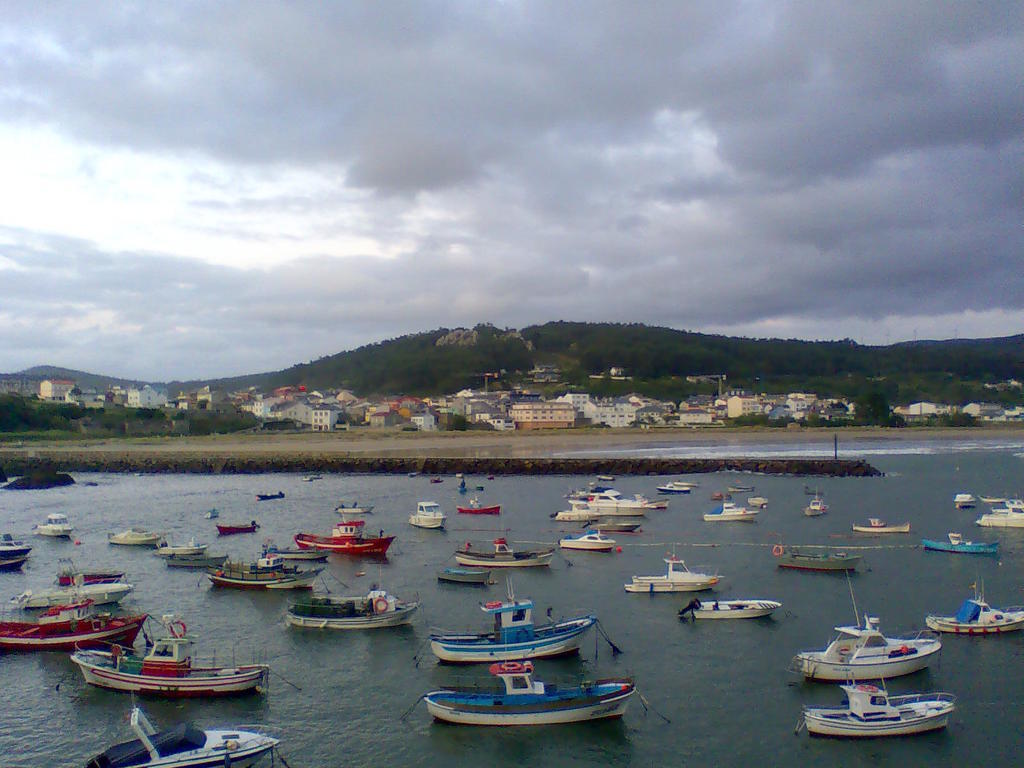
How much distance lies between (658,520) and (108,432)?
2504 inches

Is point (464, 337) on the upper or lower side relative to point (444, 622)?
upper

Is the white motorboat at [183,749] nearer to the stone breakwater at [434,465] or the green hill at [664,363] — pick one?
the stone breakwater at [434,465]

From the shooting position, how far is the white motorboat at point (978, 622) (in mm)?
16391

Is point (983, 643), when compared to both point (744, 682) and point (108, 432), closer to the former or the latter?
point (744, 682)

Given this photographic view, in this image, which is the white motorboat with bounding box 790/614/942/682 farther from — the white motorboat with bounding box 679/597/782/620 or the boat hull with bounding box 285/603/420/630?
the boat hull with bounding box 285/603/420/630

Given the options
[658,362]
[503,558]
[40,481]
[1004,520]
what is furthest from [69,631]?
[658,362]

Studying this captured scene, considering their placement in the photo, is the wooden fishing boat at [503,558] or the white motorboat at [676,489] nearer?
the wooden fishing boat at [503,558]

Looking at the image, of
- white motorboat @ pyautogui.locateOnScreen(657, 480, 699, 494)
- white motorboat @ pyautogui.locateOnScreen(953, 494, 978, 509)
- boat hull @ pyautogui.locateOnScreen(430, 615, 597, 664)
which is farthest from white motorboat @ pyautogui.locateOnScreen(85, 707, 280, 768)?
white motorboat @ pyautogui.locateOnScreen(953, 494, 978, 509)

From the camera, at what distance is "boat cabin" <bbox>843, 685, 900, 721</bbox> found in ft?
38.8

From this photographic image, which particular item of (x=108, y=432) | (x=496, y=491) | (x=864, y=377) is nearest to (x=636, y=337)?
(x=864, y=377)

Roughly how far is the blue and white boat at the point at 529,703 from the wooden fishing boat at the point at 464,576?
8.69m

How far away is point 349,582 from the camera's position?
22234 millimetres

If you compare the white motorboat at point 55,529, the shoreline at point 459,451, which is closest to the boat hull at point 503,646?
the white motorboat at point 55,529

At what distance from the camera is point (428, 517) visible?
30797 mm
